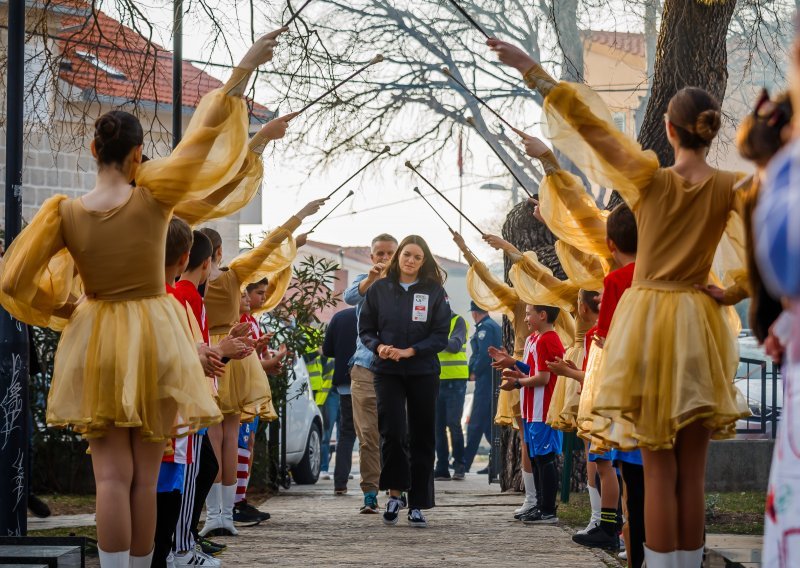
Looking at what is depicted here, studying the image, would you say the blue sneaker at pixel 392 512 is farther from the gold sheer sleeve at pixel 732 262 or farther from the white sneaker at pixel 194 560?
the gold sheer sleeve at pixel 732 262

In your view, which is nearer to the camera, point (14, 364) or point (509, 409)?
point (14, 364)

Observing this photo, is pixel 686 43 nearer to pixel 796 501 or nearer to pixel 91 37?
pixel 91 37

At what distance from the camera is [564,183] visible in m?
5.62

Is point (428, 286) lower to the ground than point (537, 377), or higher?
higher

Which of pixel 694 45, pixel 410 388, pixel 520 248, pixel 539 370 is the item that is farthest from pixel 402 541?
pixel 520 248

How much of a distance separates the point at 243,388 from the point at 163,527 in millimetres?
2585

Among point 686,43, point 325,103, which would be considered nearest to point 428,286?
point 686,43

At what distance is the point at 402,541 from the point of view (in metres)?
7.65

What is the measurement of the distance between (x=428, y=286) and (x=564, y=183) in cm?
368

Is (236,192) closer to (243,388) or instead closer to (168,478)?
(168,478)

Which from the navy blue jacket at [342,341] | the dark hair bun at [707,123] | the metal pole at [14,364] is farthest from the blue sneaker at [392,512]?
the dark hair bun at [707,123]

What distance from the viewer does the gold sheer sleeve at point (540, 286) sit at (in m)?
7.97

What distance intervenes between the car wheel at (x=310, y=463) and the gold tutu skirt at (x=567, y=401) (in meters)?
5.11

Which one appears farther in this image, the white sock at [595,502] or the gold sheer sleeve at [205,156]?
the white sock at [595,502]
